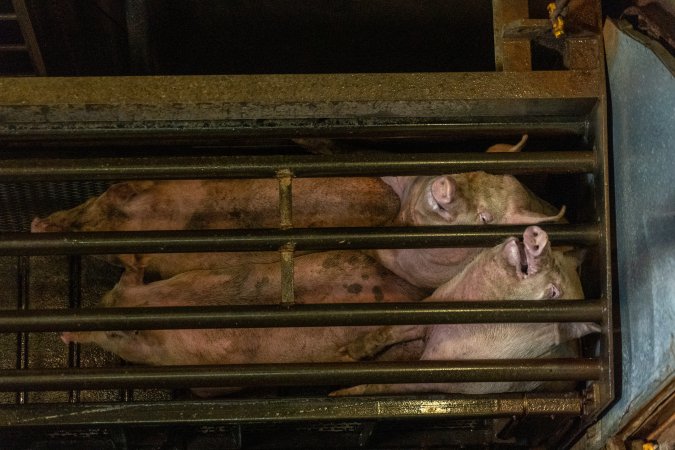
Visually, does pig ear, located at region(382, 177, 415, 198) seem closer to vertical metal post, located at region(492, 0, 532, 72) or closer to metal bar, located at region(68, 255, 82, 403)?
vertical metal post, located at region(492, 0, 532, 72)

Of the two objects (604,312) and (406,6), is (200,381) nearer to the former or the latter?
(604,312)

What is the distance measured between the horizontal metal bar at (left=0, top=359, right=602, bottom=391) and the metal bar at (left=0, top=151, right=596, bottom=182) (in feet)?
1.55

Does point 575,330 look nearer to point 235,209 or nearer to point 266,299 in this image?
point 266,299

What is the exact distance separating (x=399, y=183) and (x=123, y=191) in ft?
2.88

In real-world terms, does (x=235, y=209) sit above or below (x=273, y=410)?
above

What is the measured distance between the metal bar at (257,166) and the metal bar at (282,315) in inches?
12.9

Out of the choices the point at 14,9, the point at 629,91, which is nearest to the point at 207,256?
the point at 14,9

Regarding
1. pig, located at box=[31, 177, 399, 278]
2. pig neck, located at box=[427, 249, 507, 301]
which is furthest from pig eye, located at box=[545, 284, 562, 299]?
pig, located at box=[31, 177, 399, 278]

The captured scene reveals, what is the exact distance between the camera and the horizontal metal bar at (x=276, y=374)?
181 centimetres

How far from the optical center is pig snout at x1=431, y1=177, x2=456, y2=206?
6.28 ft

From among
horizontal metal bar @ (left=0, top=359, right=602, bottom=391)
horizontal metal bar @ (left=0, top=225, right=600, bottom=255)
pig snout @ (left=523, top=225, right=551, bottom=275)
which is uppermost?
horizontal metal bar @ (left=0, top=225, right=600, bottom=255)

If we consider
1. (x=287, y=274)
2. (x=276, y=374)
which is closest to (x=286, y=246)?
(x=287, y=274)

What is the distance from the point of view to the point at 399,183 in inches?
90.4

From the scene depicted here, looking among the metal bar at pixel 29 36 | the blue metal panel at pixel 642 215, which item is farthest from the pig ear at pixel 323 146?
the metal bar at pixel 29 36
